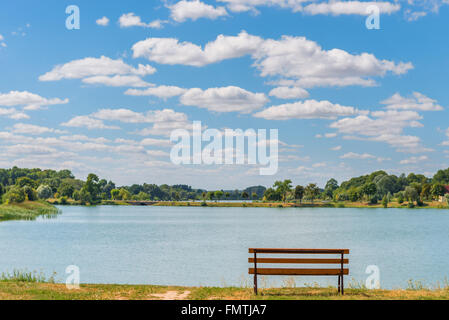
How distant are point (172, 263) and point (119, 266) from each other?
4481 mm

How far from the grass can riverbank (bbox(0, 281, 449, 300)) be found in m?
82.9

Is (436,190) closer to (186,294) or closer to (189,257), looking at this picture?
(189,257)

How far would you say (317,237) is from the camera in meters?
68.5

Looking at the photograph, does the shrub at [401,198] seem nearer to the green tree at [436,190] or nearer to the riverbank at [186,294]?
the green tree at [436,190]

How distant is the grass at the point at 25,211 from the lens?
9494 centimetres

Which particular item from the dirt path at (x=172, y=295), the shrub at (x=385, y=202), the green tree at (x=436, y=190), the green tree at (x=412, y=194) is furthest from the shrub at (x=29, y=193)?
the green tree at (x=436, y=190)

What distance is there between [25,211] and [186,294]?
9634cm

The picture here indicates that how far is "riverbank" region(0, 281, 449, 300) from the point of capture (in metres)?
14.9

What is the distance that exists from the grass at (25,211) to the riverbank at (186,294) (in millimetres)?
82927

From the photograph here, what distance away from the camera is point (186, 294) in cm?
1561
